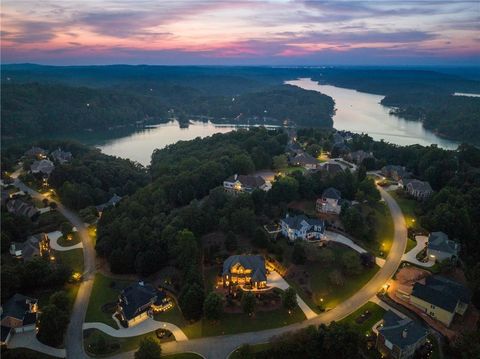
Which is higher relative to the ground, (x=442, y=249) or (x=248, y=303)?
(x=442, y=249)

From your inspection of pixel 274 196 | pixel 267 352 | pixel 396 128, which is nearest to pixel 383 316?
pixel 267 352

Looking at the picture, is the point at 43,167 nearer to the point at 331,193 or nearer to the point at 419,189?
the point at 331,193

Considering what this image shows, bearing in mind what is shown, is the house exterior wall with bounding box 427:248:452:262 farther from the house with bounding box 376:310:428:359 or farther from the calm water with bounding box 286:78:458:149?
the calm water with bounding box 286:78:458:149

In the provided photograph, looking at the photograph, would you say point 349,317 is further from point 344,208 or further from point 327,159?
point 327,159

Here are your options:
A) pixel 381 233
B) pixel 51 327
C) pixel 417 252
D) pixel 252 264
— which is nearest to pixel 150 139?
pixel 381 233

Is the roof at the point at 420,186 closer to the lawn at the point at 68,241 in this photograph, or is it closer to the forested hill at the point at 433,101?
the lawn at the point at 68,241

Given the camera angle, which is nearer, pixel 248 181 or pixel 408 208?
pixel 408 208
